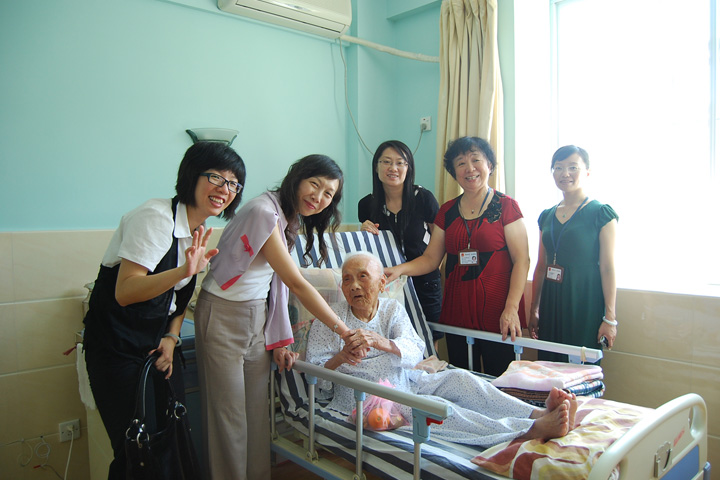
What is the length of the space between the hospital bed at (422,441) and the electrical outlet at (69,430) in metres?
1.07

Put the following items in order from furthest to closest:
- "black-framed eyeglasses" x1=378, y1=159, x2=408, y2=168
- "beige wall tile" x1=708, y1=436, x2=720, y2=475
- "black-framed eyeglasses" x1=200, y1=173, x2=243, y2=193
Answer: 1. "black-framed eyeglasses" x1=378, y1=159, x2=408, y2=168
2. "beige wall tile" x1=708, y1=436, x2=720, y2=475
3. "black-framed eyeglasses" x1=200, y1=173, x2=243, y2=193

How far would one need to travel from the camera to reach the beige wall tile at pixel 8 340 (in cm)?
240

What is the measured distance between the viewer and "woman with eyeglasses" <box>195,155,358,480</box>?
1.87m

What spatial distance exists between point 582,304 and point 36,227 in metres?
2.59

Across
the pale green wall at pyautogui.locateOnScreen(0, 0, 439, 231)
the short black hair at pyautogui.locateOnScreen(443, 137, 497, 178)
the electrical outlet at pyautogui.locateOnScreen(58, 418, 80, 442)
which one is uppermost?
the pale green wall at pyautogui.locateOnScreen(0, 0, 439, 231)

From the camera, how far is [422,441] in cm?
159

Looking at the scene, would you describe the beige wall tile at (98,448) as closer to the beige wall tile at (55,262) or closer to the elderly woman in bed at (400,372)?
the beige wall tile at (55,262)

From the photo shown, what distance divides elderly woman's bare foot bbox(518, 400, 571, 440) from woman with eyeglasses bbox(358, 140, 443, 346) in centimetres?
121

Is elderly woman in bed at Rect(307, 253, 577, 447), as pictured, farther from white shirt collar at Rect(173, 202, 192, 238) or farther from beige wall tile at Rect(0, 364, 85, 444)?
beige wall tile at Rect(0, 364, 85, 444)

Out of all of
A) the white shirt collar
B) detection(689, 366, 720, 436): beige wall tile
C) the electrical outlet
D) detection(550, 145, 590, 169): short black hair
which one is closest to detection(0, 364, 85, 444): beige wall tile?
the electrical outlet

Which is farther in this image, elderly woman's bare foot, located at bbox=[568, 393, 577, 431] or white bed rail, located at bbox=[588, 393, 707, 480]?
elderly woman's bare foot, located at bbox=[568, 393, 577, 431]

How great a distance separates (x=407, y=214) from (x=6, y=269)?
6.37ft

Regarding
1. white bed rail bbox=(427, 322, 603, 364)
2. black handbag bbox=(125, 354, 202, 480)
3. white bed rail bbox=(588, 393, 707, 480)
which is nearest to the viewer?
white bed rail bbox=(588, 393, 707, 480)

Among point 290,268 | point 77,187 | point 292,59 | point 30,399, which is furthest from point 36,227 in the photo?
point 292,59
